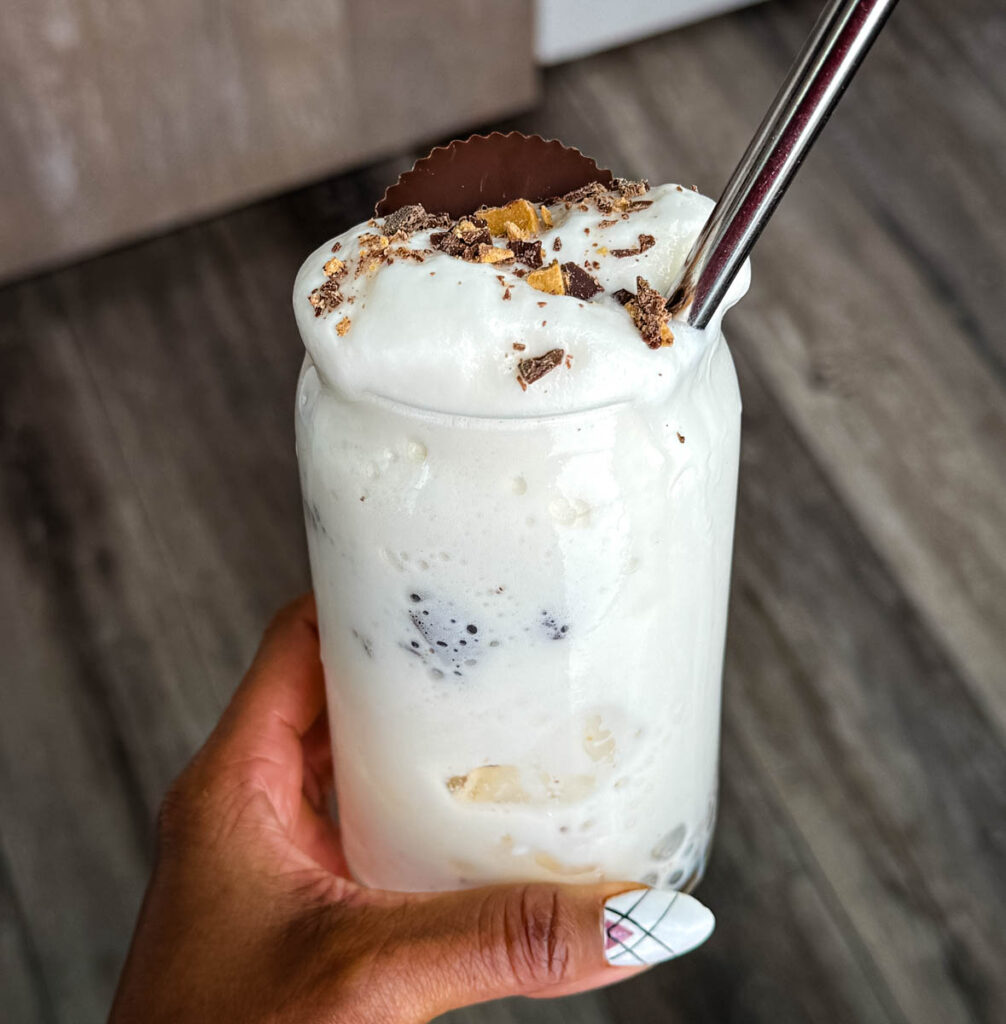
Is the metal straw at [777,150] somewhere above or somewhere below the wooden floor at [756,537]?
above

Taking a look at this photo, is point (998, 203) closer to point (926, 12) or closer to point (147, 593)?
point (926, 12)

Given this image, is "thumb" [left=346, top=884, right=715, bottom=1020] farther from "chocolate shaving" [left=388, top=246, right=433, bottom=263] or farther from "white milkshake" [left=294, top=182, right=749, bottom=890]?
"chocolate shaving" [left=388, top=246, right=433, bottom=263]

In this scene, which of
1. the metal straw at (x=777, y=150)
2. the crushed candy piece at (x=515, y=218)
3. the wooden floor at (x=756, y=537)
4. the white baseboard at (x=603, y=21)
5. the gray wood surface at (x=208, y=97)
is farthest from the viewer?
the white baseboard at (x=603, y=21)

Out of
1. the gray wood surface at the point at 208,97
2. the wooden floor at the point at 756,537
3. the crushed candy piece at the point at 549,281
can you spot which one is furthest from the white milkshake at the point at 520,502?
the gray wood surface at the point at 208,97

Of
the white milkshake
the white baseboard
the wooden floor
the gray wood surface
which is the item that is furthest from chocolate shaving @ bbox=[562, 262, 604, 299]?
the white baseboard

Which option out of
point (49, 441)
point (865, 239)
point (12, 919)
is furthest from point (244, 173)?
point (12, 919)

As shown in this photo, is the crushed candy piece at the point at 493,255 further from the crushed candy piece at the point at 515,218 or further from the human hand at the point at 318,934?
the human hand at the point at 318,934

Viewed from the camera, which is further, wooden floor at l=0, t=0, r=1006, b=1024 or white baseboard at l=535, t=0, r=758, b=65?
white baseboard at l=535, t=0, r=758, b=65
